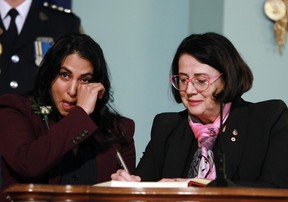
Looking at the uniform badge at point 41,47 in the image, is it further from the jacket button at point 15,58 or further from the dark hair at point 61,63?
the dark hair at point 61,63

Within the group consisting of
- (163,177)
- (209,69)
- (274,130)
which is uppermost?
(209,69)

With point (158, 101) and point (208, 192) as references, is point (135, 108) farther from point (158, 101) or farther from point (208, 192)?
point (208, 192)

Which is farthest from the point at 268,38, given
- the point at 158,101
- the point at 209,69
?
the point at 209,69

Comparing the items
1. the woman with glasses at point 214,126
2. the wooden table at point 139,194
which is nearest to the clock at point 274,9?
the woman with glasses at point 214,126

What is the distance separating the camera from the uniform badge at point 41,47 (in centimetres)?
407

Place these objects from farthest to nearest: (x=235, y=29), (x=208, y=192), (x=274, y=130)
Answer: (x=235, y=29)
(x=274, y=130)
(x=208, y=192)

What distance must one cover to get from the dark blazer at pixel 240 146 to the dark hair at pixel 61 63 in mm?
224

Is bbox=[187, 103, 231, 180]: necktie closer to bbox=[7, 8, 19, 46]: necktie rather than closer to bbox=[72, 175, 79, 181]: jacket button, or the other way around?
bbox=[72, 175, 79, 181]: jacket button

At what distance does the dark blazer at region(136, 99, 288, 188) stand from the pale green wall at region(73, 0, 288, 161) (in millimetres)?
1185

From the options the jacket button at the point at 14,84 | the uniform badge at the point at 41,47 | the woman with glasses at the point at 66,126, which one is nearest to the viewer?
the woman with glasses at the point at 66,126

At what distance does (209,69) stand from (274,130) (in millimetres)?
331

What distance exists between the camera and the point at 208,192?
223cm

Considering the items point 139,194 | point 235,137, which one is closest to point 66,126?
point 235,137

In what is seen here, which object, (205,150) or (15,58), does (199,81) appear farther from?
(15,58)
